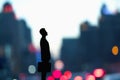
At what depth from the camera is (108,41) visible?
386 feet

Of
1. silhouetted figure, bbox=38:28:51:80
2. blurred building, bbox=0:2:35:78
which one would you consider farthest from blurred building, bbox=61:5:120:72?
silhouetted figure, bbox=38:28:51:80

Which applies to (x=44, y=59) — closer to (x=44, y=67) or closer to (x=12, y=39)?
(x=44, y=67)

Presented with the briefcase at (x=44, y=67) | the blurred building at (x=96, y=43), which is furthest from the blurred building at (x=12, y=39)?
the briefcase at (x=44, y=67)

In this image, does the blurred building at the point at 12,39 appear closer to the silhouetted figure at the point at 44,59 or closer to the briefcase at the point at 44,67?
the silhouetted figure at the point at 44,59

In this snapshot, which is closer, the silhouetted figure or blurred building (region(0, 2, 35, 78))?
the silhouetted figure

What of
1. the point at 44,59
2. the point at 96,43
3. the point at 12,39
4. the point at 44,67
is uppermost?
the point at 12,39

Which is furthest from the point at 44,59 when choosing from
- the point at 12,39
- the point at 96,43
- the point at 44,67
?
the point at 96,43

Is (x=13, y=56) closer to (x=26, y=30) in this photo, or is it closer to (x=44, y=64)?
(x=26, y=30)

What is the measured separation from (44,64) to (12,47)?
341ft

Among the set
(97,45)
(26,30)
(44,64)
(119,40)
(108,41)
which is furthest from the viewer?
(26,30)

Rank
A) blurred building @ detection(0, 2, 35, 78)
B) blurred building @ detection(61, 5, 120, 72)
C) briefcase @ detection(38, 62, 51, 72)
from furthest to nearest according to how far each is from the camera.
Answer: blurred building @ detection(61, 5, 120, 72) < blurred building @ detection(0, 2, 35, 78) < briefcase @ detection(38, 62, 51, 72)

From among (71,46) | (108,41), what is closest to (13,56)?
(108,41)

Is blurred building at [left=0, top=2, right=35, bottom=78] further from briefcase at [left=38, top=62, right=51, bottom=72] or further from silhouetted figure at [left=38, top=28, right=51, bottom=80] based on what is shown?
briefcase at [left=38, top=62, right=51, bottom=72]

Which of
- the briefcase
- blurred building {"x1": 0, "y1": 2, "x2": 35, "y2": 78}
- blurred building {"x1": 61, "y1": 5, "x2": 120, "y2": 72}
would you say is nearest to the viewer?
the briefcase
